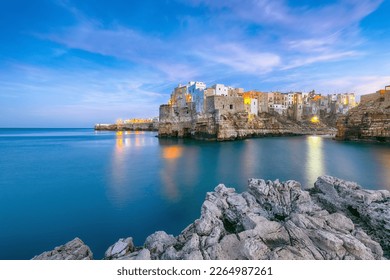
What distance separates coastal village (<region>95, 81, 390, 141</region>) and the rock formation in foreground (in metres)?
32.1

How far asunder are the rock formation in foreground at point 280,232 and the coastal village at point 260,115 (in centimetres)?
3207

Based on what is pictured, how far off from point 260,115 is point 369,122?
76.9ft

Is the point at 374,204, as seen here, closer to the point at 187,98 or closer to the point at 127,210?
the point at 127,210

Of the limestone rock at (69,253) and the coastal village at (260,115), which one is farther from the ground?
the coastal village at (260,115)

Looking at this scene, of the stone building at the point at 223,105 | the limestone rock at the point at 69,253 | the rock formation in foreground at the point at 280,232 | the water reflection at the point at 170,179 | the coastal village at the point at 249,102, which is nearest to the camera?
the rock formation in foreground at the point at 280,232

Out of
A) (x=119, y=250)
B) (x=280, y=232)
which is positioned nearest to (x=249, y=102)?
(x=280, y=232)

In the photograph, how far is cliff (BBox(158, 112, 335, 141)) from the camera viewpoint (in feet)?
131

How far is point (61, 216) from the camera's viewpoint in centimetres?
912

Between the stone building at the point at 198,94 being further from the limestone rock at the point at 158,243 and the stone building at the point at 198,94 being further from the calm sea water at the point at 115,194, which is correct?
the limestone rock at the point at 158,243

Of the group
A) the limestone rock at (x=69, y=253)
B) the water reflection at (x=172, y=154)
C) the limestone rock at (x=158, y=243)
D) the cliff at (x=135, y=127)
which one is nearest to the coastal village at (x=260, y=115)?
the water reflection at (x=172, y=154)

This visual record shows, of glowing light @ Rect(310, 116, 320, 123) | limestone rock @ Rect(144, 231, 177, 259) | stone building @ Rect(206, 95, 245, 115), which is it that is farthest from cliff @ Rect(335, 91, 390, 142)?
limestone rock @ Rect(144, 231, 177, 259)

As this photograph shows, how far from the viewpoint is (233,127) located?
41.7m

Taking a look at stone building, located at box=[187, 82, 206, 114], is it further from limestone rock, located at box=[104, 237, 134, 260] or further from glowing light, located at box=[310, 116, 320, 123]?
glowing light, located at box=[310, 116, 320, 123]

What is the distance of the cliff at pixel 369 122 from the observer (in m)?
33.3
